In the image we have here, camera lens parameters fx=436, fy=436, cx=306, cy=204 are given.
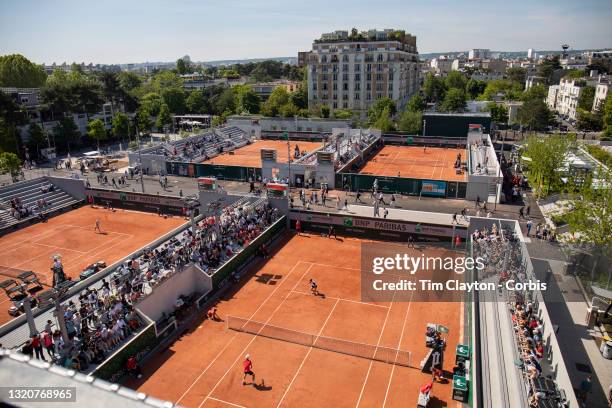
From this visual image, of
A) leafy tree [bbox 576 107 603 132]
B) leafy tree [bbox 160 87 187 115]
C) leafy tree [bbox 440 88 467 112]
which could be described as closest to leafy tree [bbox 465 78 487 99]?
leafy tree [bbox 440 88 467 112]

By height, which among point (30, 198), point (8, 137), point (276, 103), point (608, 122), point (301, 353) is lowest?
point (301, 353)

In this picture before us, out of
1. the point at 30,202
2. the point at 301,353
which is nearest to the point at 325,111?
→ the point at 30,202

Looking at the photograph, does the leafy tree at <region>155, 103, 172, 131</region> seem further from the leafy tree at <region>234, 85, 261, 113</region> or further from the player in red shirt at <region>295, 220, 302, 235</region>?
the player in red shirt at <region>295, 220, 302, 235</region>

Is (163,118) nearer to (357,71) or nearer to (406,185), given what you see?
(357,71)

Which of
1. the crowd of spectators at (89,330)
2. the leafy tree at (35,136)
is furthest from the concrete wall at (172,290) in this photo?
the leafy tree at (35,136)

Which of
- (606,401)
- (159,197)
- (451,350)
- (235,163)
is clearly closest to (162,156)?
(235,163)

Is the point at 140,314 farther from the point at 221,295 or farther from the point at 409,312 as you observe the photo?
the point at 409,312
